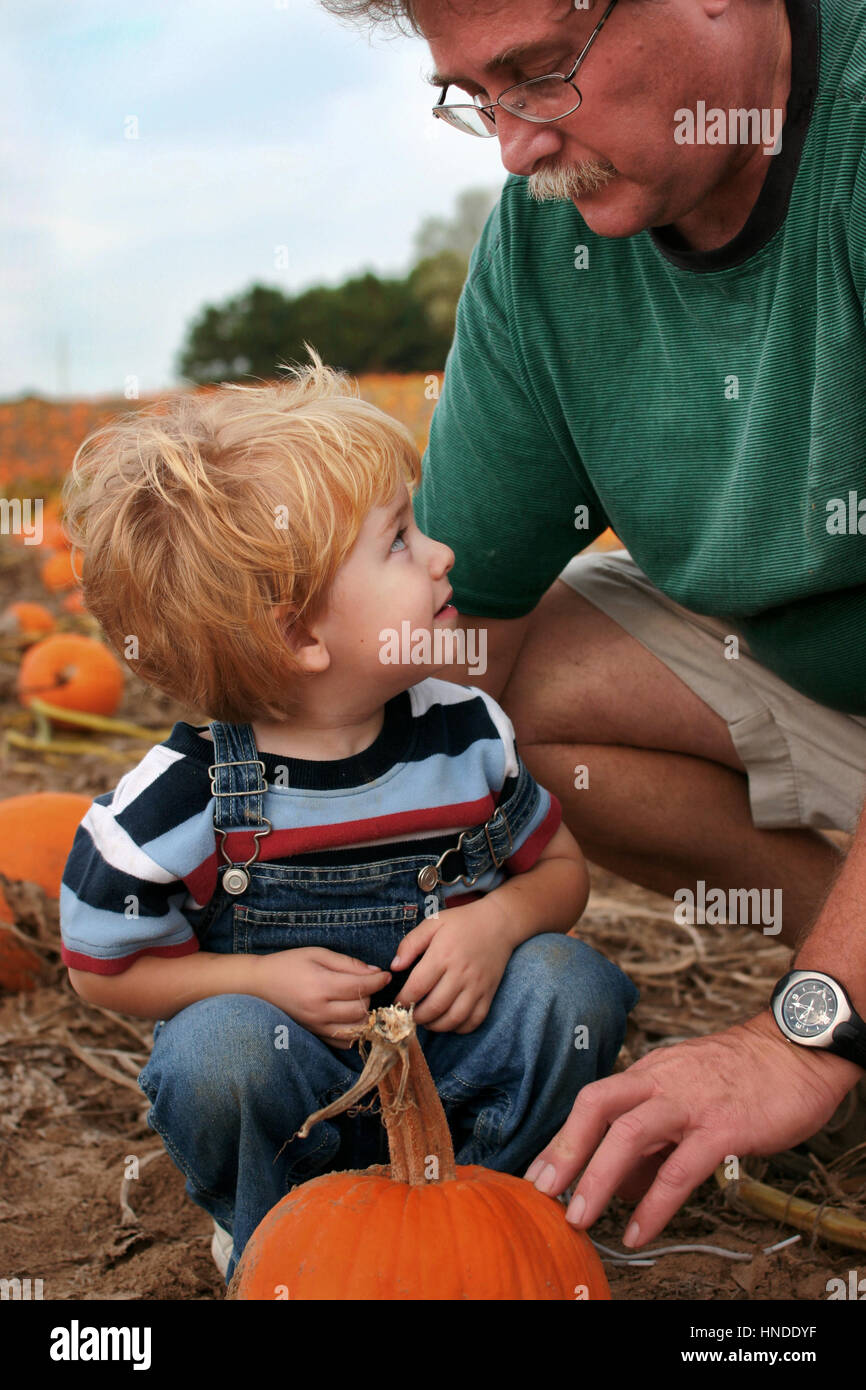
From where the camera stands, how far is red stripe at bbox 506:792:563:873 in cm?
209

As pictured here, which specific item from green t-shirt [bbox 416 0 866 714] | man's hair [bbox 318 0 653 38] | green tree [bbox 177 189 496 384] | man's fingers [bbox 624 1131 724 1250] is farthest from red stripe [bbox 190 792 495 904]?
green tree [bbox 177 189 496 384]

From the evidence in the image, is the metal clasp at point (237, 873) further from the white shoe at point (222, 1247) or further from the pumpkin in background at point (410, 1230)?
the white shoe at point (222, 1247)

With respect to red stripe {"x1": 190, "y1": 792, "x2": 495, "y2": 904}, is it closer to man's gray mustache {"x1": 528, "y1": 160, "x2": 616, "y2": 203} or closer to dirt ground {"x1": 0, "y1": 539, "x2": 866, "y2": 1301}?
dirt ground {"x1": 0, "y1": 539, "x2": 866, "y2": 1301}

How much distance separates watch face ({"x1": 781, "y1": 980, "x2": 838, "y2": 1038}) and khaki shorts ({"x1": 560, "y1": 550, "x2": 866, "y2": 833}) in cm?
89

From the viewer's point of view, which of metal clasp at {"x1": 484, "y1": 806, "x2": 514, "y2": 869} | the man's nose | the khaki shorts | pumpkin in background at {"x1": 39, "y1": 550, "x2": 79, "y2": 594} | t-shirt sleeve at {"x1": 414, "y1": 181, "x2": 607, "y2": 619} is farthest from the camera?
pumpkin in background at {"x1": 39, "y1": 550, "x2": 79, "y2": 594}

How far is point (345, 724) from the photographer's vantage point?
6.51 ft

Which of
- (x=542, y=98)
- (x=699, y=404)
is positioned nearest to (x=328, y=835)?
(x=699, y=404)

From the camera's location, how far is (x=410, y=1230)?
1.50 metres

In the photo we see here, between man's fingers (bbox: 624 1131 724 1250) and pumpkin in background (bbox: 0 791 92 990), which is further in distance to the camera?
pumpkin in background (bbox: 0 791 92 990)

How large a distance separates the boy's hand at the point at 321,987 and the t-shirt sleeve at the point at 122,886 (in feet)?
0.52

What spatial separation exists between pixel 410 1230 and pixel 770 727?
1.43 m

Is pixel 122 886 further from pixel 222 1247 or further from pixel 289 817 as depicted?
pixel 222 1247

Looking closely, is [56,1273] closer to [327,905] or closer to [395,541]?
[327,905]
